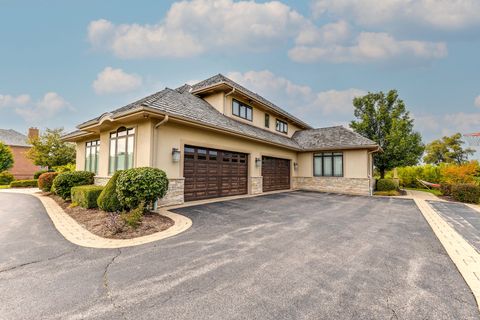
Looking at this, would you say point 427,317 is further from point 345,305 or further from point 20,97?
point 20,97

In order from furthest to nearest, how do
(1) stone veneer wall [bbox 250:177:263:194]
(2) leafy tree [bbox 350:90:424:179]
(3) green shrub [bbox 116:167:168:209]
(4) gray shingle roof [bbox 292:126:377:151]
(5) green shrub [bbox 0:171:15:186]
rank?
1. (5) green shrub [bbox 0:171:15:186]
2. (2) leafy tree [bbox 350:90:424:179]
3. (4) gray shingle roof [bbox 292:126:377:151]
4. (1) stone veneer wall [bbox 250:177:263:194]
5. (3) green shrub [bbox 116:167:168:209]

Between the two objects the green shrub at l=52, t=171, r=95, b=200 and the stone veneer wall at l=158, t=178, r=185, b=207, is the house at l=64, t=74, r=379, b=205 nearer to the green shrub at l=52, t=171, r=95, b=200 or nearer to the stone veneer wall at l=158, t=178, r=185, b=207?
the stone veneer wall at l=158, t=178, r=185, b=207

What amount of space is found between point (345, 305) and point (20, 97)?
39810 millimetres

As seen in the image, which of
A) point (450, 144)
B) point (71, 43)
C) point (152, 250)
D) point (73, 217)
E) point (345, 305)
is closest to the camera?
point (345, 305)

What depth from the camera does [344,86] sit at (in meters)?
23.5

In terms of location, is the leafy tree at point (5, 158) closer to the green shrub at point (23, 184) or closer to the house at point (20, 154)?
the house at point (20, 154)

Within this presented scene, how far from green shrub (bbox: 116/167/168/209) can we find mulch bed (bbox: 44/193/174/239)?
60cm

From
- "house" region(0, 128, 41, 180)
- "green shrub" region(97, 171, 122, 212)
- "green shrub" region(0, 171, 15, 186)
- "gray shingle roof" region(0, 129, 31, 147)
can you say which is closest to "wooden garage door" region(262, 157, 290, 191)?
"green shrub" region(97, 171, 122, 212)

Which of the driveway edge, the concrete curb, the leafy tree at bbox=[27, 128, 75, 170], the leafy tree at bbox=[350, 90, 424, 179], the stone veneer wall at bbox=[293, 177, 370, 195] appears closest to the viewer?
the driveway edge

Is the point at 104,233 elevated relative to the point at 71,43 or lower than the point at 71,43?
lower

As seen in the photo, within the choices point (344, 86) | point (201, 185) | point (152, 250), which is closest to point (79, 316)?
point (152, 250)

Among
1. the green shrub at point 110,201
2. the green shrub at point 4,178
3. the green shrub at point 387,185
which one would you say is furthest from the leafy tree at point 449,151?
the green shrub at point 4,178

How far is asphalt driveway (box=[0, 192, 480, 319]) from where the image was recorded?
2.50 metres

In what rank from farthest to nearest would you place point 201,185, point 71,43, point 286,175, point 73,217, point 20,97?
1. point 20,97
2. point 286,175
3. point 71,43
4. point 201,185
5. point 73,217
